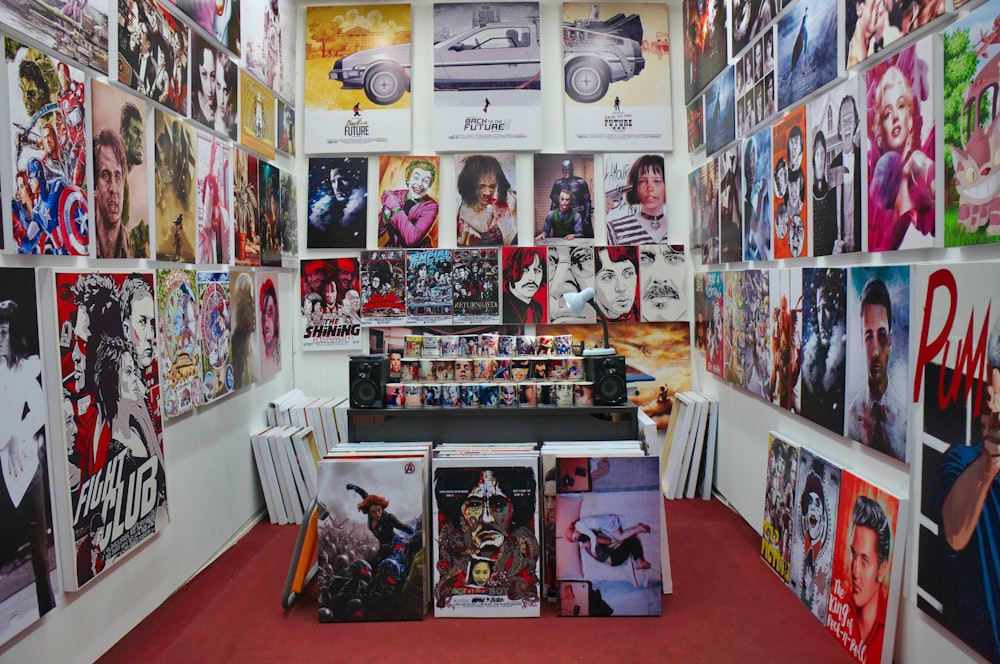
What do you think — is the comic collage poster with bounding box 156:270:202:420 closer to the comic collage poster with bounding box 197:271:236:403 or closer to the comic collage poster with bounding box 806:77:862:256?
the comic collage poster with bounding box 197:271:236:403

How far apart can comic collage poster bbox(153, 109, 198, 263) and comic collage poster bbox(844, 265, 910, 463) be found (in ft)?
9.07

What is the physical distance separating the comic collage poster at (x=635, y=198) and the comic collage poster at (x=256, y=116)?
218 cm

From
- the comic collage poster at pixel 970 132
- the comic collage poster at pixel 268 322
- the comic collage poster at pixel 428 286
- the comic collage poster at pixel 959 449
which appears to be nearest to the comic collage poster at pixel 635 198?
the comic collage poster at pixel 428 286

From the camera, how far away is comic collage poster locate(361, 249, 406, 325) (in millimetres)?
5363

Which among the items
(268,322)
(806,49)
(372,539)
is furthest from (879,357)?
(268,322)

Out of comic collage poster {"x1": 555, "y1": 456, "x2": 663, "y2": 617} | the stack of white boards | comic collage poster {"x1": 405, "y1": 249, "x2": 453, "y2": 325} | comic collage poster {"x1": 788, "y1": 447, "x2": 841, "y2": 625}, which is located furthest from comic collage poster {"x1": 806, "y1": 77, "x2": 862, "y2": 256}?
comic collage poster {"x1": 405, "y1": 249, "x2": 453, "y2": 325}

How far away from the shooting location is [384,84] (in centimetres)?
538

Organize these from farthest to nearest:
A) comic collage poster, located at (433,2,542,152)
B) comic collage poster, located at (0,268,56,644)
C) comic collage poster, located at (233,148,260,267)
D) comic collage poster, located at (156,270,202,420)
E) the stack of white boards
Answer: comic collage poster, located at (433,2,542,152), the stack of white boards, comic collage poster, located at (233,148,260,267), comic collage poster, located at (156,270,202,420), comic collage poster, located at (0,268,56,644)

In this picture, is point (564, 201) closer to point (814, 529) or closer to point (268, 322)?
point (268, 322)

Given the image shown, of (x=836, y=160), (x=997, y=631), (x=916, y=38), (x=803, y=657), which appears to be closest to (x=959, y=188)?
(x=916, y=38)

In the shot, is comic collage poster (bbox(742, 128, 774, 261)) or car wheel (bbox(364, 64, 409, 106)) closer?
comic collage poster (bbox(742, 128, 774, 261))

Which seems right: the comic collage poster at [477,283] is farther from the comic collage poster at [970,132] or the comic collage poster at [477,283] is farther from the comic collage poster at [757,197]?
the comic collage poster at [970,132]

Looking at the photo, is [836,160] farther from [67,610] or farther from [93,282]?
[67,610]

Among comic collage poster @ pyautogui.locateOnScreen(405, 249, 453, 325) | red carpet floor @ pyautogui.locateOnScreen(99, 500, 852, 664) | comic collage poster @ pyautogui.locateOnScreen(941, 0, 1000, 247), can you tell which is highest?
comic collage poster @ pyautogui.locateOnScreen(941, 0, 1000, 247)
